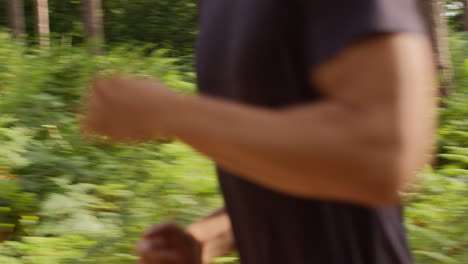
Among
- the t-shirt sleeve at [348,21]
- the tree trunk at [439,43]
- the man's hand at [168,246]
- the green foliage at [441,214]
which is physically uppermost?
the t-shirt sleeve at [348,21]

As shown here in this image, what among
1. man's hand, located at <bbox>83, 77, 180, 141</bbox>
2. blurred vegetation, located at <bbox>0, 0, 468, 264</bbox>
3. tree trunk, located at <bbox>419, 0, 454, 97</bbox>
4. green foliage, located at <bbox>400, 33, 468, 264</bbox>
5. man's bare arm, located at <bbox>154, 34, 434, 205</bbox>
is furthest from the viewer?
tree trunk, located at <bbox>419, 0, 454, 97</bbox>

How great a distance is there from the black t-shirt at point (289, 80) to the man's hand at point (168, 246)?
Answer: 0.19 meters

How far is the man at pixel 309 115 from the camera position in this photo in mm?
815

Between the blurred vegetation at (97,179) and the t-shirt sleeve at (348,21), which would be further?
the blurred vegetation at (97,179)

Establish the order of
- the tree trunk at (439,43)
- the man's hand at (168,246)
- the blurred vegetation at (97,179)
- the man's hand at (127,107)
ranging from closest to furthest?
the man's hand at (127,107), the man's hand at (168,246), the blurred vegetation at (97,179), the tree trunk at (439,43)

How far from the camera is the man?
32.1 inches

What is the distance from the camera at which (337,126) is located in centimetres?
82

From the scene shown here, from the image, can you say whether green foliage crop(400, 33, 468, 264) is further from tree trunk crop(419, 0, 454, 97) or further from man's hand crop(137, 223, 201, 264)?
man's hand crop(137, 223, 201, 264)

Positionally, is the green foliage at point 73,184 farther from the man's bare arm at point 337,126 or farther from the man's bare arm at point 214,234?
the man's bare arm at point 337,126

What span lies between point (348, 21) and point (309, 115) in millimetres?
140

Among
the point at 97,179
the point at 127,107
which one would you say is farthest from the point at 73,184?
the point at 127,107

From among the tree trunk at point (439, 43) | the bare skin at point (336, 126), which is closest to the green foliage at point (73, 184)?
the tree trunk at point (439, 43)

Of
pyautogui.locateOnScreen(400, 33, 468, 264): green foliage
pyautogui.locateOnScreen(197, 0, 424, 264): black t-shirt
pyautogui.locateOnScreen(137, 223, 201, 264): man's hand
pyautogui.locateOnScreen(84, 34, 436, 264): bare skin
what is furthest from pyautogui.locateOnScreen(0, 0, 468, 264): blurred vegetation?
pyautogui.locateOnScreen(84, 34, 436, 264): bare skin

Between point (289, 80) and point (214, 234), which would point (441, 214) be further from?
point (289, 80)
